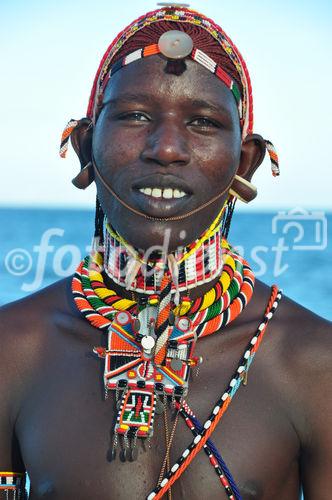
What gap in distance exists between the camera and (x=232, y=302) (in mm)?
3105

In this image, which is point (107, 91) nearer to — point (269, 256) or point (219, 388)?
point (219, 388)

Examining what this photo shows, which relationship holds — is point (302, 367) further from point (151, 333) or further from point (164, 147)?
point (164, 147)

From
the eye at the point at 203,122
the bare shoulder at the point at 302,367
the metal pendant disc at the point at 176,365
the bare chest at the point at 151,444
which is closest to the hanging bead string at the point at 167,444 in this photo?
the bare chest at the point at 151,444

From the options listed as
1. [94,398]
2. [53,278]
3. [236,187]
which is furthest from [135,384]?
[53,278]

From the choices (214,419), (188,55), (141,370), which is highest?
(188,55)

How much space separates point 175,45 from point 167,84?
0.43 ft

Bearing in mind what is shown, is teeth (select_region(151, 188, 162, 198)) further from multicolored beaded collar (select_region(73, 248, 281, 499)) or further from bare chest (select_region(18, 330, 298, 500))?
bare chest (select_region(18, 330, 298, 500))

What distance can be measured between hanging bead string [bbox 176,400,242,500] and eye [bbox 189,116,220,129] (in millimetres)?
939

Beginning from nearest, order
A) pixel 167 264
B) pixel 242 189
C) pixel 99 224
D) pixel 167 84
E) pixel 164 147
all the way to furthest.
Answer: pixel 164 147 → pixel 167 84 → pixel 167 264 → pixel 242 189 → pixel 99 224

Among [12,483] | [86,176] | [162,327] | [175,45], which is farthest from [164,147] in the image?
[12,483]

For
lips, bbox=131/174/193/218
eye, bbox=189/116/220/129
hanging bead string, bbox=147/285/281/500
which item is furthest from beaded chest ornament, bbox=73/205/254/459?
eye, bbox=189/116/220/129

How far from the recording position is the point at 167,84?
113 inches

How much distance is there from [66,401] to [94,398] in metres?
0.10

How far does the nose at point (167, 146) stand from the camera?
9.07 feet
